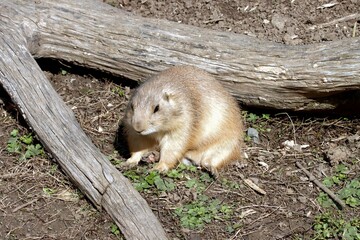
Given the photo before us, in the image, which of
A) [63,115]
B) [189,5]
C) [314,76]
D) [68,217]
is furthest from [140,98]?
[189,5]

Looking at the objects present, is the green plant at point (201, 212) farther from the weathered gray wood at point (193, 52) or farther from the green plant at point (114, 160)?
the weathered gray wood at point (193, 52)

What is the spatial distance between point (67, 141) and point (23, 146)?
0.64m

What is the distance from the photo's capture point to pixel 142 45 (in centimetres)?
670

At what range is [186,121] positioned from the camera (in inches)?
235

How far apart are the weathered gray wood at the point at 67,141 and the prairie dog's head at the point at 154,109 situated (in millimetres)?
413

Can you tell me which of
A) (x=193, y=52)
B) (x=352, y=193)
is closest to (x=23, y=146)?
(x=193, y=52)

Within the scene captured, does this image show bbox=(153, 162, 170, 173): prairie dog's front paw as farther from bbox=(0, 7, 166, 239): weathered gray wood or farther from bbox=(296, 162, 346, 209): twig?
bbox=(296, 162, 346, 209): twig

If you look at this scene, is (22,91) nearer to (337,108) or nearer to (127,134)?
(127,134)

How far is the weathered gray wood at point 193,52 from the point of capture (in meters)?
6.20

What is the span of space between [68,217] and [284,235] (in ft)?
5.61

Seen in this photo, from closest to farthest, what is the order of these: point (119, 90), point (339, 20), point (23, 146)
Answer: point (23, 146) → point (119, 90) → point (339, 20)

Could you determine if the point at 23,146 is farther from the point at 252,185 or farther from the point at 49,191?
the point at 252,185

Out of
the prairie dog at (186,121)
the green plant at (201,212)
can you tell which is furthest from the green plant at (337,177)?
the green plant at (201,212)

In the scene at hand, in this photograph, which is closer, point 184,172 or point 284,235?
point 284,235
